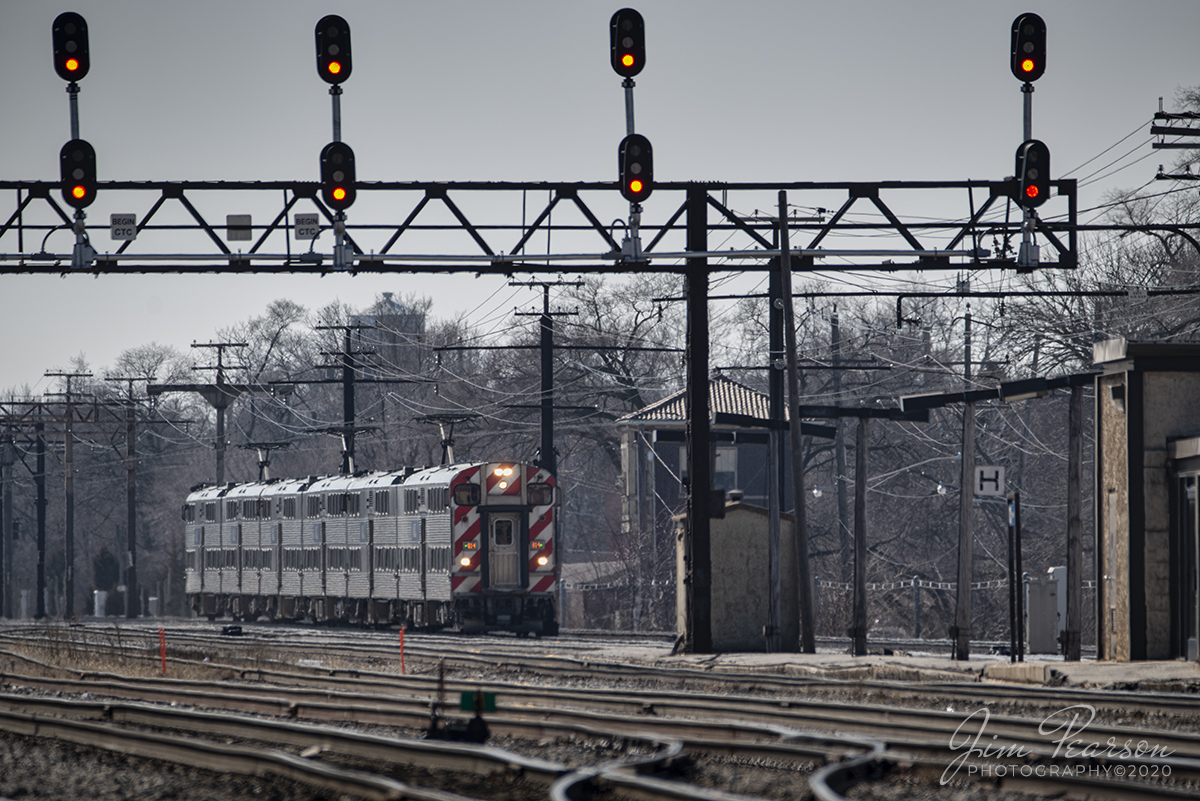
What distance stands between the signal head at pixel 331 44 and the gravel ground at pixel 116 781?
8484 millimetres

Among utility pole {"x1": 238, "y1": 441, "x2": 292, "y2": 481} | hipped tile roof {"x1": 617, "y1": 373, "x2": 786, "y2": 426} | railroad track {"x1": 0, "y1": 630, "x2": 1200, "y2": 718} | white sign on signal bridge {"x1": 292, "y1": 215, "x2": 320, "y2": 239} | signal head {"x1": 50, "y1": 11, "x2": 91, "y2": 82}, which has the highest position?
signal head {"x1": 50, "y1": 11, "x2": 91, "y2": 82}

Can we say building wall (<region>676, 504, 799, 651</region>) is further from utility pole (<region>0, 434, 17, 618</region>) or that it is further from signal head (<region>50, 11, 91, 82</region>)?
utility pole (<region>0, 434, 17, 618</region>)

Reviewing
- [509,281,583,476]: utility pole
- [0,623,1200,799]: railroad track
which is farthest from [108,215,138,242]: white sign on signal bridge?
[509,281,583,476]: utility pole

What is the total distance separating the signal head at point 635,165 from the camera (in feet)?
63.8

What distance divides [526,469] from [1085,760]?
23.7m

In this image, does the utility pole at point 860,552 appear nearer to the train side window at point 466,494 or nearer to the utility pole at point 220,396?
the train side window at point 466,494

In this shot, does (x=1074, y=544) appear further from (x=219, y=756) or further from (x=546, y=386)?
(x=546, y=386)

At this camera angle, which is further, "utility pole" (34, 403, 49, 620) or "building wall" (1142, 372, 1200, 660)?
"utility pole" (34, 403, 49, 620)

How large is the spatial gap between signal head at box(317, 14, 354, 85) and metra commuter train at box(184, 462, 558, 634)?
15.1m

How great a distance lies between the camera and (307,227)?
20.9 metres

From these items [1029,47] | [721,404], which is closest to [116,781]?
[1029,47]

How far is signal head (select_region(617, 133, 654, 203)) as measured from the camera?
63.8 feet

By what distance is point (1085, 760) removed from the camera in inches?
376

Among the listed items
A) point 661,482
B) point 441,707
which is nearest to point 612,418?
point 661,482
